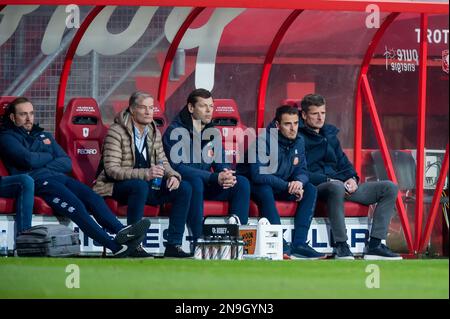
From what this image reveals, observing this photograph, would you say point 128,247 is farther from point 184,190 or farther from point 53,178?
point 53,178

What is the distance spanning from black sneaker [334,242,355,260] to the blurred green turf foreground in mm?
875

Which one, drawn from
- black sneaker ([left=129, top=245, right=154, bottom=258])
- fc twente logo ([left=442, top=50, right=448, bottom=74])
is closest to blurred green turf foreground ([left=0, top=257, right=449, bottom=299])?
black sneaker ([left=129, top=245, right=154, bottom=258])

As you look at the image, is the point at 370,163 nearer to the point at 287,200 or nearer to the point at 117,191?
the point at 287,200

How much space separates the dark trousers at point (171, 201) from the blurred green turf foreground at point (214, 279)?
24.7 inches

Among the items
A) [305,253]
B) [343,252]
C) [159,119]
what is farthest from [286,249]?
[159,119]

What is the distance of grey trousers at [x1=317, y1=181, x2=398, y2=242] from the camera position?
11.2m

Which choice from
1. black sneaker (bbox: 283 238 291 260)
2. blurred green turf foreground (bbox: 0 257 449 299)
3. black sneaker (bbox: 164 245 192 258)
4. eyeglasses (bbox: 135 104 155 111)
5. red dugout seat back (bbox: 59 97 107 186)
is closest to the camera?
blurred green turf foreground (bbox: 0 257 449 299)

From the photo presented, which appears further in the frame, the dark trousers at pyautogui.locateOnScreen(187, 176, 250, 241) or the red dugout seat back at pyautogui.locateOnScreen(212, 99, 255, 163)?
the red dugout seat back at pyautogui.locateOnScreen(212, 99, 255, 163)

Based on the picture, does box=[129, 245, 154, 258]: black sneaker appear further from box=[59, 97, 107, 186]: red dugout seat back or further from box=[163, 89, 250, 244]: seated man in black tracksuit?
box=[59, 97, 107, 186]: red dugout seat back

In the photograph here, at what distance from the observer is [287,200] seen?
11398 mm

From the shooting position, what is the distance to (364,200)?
38.2 ft

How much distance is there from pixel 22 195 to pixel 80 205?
465 mm

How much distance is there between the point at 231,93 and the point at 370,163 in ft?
5.02
